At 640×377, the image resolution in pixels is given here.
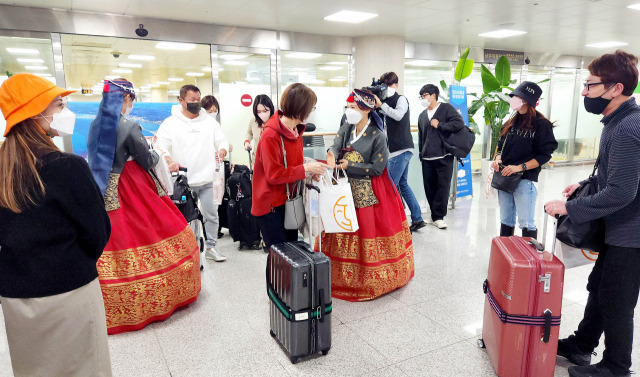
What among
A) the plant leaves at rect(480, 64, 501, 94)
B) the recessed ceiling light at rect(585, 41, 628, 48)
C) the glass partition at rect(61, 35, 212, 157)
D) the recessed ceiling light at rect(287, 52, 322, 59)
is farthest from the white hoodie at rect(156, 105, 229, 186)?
the recessed ceiling light at rect(585, 41, 628, 48)

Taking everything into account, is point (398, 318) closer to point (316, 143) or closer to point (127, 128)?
point (127, 128)

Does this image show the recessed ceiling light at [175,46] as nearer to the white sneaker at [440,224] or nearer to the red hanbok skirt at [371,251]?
the white sneaker at [440,224]

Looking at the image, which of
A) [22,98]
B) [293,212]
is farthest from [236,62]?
[22,98]

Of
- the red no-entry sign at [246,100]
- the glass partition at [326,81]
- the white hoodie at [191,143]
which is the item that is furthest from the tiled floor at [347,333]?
the glass partition at [326,81]

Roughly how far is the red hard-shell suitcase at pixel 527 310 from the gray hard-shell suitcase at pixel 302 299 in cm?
92

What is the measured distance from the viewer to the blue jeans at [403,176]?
4.81 meters

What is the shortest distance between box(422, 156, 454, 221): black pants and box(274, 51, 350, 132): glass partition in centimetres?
357

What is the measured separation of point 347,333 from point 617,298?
59.2 inches

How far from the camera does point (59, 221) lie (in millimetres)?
1407

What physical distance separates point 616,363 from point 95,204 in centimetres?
243

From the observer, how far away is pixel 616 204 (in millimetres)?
1884

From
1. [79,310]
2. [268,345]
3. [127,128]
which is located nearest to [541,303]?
[268,345]

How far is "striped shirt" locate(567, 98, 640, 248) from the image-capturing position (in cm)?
185

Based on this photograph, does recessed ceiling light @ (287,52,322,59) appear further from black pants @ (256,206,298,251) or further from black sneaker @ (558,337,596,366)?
black sneaker @ (558,337,596,366)
